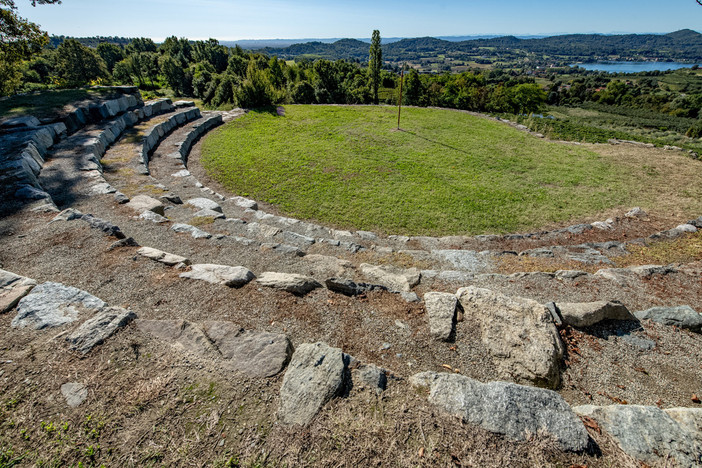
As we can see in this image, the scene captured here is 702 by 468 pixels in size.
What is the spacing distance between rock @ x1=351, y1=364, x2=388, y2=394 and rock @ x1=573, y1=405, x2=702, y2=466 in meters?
2.55

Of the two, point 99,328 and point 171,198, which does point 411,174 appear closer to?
point 171,198

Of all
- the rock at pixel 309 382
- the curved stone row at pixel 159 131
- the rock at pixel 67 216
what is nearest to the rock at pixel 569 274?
the rock at pixel 309 382

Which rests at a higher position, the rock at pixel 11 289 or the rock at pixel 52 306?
the rock at pixel 11 289

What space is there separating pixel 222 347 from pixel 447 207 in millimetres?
11200

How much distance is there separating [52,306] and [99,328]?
3.78 ft

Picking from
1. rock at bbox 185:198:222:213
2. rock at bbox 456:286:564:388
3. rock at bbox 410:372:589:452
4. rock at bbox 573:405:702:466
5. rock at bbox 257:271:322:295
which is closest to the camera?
rock at bbox 573:405:702:466

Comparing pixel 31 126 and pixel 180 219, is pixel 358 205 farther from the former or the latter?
pixel 31 126

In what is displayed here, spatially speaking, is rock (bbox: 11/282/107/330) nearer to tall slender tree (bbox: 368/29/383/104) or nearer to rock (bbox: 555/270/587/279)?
rock (bbox: 555/270/587/279)

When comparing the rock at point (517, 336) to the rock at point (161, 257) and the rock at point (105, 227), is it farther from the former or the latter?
the rock at point (105, 227)

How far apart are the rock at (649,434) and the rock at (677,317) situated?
3.27 metres

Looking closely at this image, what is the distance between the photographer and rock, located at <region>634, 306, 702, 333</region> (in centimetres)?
557

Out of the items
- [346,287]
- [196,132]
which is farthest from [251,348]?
[196,132]

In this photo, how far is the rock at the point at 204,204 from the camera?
1146cm

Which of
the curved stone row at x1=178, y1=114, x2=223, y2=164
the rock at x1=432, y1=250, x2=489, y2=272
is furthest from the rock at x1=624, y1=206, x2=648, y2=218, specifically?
the curved stone row at x1=178, y1=114, x2=223, y2=164
